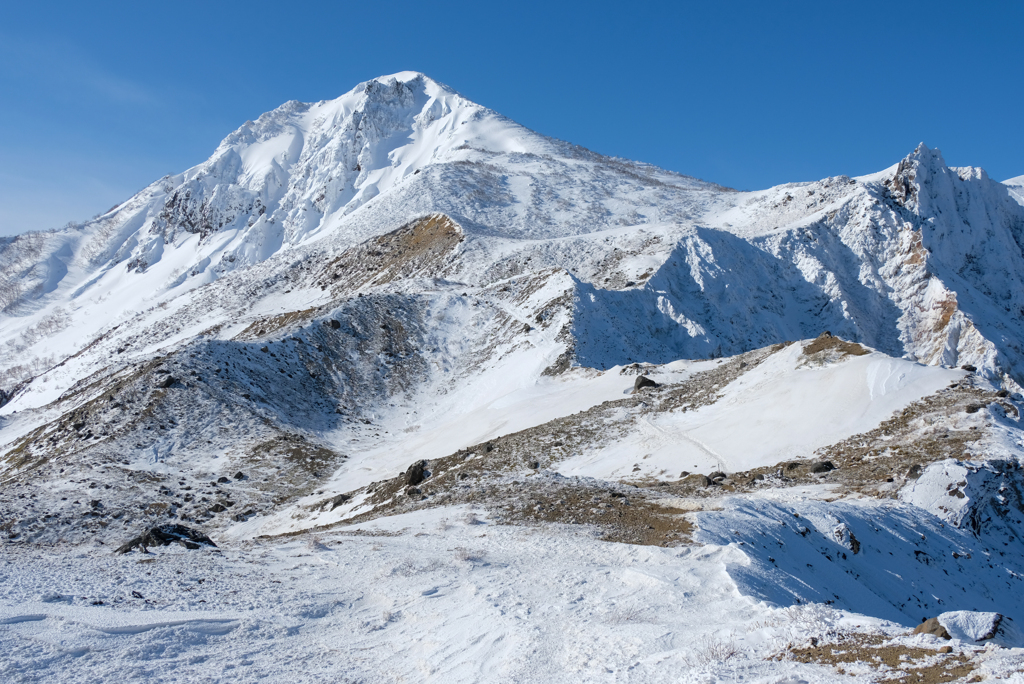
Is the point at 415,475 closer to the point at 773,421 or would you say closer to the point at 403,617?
the point at 773,421

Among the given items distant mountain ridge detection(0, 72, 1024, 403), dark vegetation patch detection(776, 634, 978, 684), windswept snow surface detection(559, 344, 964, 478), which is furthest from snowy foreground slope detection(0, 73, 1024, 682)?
distant mountain ridge detection(0, 72, 1024, 403)

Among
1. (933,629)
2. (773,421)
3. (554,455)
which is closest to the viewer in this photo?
(933,629)

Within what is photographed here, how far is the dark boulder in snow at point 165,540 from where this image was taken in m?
14.3

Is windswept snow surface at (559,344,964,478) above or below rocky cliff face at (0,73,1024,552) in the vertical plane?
below

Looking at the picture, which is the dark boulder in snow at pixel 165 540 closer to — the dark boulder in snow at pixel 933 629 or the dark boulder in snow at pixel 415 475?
the dark boulder in snow at pixel 415 475

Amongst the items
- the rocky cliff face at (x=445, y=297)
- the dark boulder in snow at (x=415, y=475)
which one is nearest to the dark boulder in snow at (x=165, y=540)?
the dark boulder in snow at (x=415, y=475)

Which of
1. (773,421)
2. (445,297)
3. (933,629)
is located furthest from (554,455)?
(445,297)

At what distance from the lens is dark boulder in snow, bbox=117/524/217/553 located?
14312 millimetres

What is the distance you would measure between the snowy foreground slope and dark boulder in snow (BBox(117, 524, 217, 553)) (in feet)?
0.88

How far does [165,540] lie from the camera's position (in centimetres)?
1470

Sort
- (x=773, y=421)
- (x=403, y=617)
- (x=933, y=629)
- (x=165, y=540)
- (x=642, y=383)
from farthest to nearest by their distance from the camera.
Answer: (x=642, y=383) → (x=773, y=421) → (x=165, y=540) → (x=403, y=617) → (x=933, y=629)

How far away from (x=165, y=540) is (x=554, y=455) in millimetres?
13481

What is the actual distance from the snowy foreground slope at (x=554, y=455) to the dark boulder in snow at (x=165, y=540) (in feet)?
0.88

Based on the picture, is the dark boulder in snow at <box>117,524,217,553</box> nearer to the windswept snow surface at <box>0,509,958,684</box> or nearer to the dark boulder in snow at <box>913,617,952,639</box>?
the windswept snow surface at <box>0,509,958,684</box>
